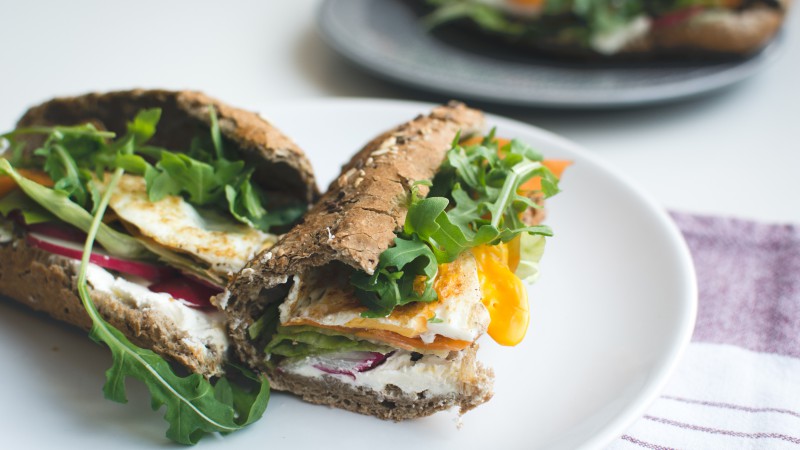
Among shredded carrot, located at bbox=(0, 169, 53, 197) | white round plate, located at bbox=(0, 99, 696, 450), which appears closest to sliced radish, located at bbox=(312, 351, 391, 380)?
white round plate, located at bbox=(0, 99, 696, 450)

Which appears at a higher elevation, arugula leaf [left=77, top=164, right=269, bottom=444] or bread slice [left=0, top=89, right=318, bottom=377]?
bread slice [left=0, top=89, right=318, bottom=377]

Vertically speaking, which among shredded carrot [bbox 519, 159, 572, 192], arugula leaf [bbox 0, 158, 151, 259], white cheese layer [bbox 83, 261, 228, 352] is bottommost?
white cheese layer [bbox 83, 261, 228, 352]

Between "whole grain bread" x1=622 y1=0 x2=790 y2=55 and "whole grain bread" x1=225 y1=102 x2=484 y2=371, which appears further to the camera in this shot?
"whole grain bread" x1=622 y1=0 x2=790 y2=55

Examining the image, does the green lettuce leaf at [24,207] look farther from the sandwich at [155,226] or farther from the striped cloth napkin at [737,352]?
the striped cloth napkin at [737,352]

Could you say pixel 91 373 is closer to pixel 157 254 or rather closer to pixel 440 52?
pixel 157 254

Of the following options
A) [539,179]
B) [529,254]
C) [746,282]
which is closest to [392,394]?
[529,254]

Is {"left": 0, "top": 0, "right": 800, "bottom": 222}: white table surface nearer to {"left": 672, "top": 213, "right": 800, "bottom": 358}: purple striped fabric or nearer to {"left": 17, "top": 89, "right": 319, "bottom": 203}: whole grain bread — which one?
{"left": 672, "top": 213, "right": 800, "bottom": 358}: purple striped fabric

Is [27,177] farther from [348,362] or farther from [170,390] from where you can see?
[348,362]
